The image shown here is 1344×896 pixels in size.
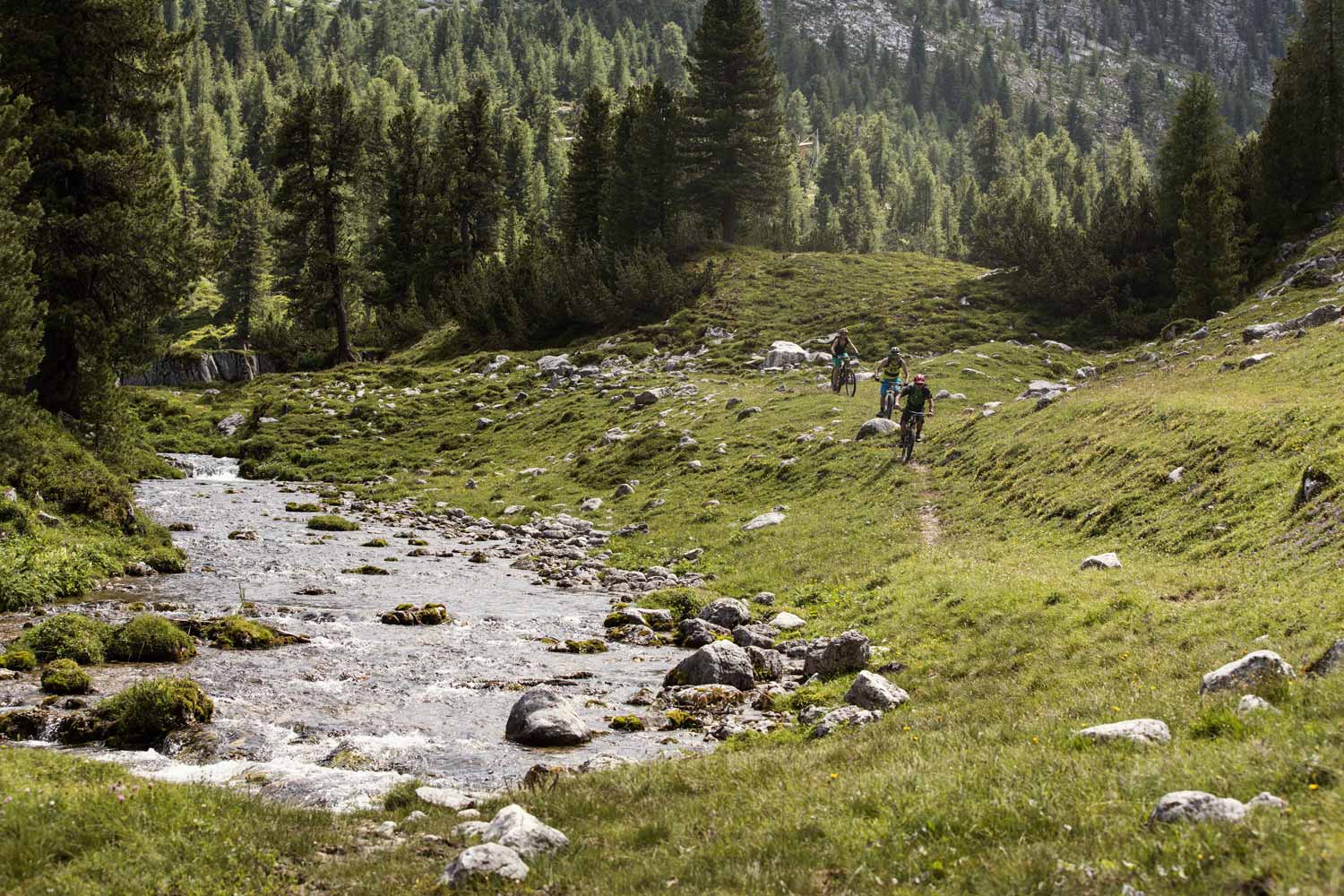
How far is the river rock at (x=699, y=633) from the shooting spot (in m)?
20.7

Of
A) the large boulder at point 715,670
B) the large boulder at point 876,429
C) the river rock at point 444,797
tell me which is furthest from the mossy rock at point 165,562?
the large boulder at point 876,429

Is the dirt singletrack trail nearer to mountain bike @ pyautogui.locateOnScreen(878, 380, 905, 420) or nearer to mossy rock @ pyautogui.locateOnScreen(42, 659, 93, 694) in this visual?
mountain bike @ pyautogui.locateOnScreen(878, 380, 905, 420)

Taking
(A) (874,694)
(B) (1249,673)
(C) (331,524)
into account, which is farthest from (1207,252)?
(B) (1249,673)

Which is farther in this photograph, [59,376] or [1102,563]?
[59,376]

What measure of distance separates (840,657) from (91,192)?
98.3ft

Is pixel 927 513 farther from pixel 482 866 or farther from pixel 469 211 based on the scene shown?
pixel 469 211

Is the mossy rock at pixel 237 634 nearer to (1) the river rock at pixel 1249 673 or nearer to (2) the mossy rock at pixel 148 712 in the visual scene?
(2) the mossy rock at pixel 148 712

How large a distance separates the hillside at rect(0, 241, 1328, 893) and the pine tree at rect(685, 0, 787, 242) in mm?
44458

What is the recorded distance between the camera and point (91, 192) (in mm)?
30297

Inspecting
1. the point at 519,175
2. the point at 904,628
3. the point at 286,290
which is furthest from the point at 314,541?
the point at 519,175

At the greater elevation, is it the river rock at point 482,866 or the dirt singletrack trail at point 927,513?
the river rock at point 482,866

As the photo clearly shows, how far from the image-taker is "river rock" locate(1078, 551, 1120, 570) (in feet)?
59.4

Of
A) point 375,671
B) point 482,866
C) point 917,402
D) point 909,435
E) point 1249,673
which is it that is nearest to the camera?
point 482,866

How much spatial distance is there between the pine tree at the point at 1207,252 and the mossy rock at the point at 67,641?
187ft
